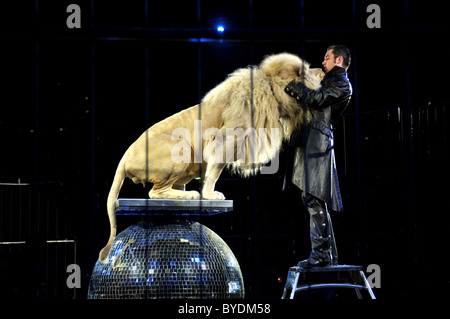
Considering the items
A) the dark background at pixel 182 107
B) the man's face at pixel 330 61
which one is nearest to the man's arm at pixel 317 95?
the man's face at pixel 330 61

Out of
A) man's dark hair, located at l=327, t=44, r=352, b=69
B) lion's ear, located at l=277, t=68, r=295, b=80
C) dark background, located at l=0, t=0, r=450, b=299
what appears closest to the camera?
man's dark hair, located at l=327, t=44, r=352, b=69

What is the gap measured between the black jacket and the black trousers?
5 cm

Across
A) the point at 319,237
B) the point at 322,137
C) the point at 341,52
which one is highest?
the point at 341,52

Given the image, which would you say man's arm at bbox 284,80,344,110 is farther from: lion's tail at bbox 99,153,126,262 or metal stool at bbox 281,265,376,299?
Result: lion's tail at bbox 99,153,126,262

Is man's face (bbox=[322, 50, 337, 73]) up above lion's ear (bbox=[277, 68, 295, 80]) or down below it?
above

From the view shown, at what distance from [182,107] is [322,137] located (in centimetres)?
232

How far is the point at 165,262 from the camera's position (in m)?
3.28

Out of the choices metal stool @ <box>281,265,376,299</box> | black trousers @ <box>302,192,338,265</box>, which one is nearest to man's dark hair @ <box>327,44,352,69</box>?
black trousers @ <box>302,192,338,265</box>

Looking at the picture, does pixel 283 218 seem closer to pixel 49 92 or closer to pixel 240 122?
pixel 240 122

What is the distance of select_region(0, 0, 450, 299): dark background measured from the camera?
5.01 meters

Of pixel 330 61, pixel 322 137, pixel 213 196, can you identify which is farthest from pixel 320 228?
pixel 330 61

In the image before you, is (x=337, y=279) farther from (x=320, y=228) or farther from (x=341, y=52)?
(x=341, y=52)

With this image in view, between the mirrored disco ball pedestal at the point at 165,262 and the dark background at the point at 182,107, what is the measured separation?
5.09ft
